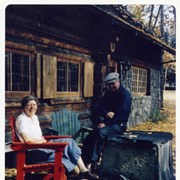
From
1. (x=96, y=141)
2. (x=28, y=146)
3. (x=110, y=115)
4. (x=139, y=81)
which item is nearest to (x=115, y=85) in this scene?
(x=110, y=115)

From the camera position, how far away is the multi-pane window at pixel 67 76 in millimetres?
4812

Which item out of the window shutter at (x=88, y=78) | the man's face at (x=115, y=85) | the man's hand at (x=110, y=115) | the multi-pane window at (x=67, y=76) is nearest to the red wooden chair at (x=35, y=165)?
the man's hand at (x=110, y=115)

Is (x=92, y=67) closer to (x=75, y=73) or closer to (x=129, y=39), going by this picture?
(x=75, y=73)

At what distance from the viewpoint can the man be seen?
3.80 metres

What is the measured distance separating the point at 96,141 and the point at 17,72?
147 cm

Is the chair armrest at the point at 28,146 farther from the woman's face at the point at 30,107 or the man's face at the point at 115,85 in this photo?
the man's face at the point at 115,85

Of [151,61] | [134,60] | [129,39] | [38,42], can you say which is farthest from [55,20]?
[151,61]

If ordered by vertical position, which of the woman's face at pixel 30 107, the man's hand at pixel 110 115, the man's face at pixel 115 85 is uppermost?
the man's face at pixel 115 85

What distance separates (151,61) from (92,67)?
10.3 feet

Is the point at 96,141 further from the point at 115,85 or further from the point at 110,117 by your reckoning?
the point at 115,85

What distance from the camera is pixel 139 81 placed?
7.73m

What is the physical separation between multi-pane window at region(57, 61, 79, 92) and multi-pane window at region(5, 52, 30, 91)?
0.83 metres

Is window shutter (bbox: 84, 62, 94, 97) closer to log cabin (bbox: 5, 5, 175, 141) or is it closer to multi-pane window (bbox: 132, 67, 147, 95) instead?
log cabin (bbox: 5, 5, 175, 141)

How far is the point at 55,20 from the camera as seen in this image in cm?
454
